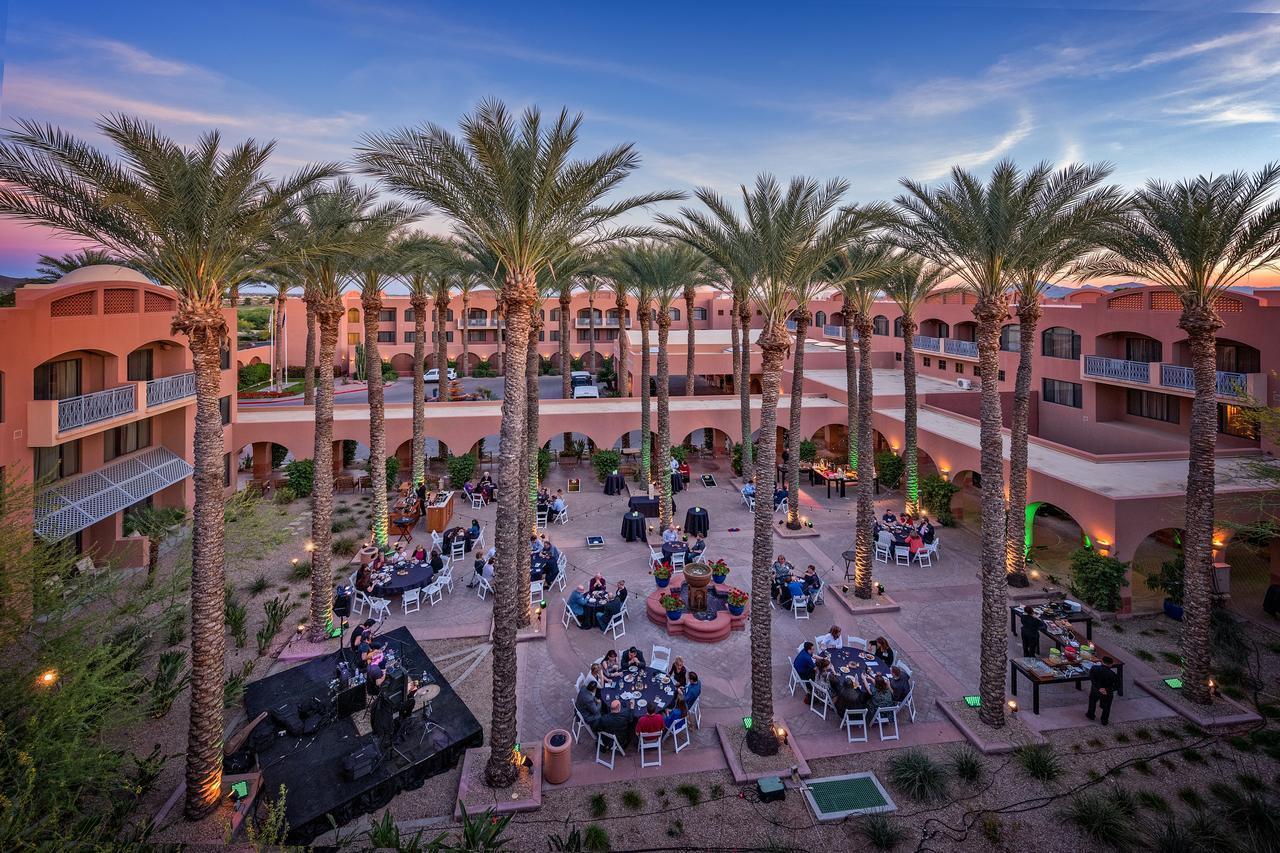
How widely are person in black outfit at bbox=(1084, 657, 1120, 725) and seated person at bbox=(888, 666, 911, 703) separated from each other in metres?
3.17

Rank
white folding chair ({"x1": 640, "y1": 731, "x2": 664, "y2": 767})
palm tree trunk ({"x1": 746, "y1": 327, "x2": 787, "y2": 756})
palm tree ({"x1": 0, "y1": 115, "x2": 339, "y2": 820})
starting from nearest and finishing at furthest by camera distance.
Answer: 1. palm tree ({"x1": 0, "y1": 115, "x2": 339, "y2": 820})
2. white folding chair ({"x1": 640, "y1": 731, "x2": 664, "y2": 767})
3. palm tree trunk ({"x1": 746, "y1": 327, "x2": 787, "y2": 756})

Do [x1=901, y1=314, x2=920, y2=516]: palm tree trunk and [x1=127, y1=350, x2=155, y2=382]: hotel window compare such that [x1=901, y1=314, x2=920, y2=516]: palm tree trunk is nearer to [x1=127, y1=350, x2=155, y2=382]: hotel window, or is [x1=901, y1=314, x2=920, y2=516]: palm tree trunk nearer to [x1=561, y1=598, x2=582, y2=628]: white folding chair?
[x1=561, y1=598, x2=582, y2=628]: white folding chair

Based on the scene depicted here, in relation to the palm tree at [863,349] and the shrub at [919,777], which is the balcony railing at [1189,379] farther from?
the shrub at [919,777]

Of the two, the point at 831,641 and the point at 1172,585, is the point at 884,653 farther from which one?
the point at 1172,585

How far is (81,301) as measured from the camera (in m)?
16.1

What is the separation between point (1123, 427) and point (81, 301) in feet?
109

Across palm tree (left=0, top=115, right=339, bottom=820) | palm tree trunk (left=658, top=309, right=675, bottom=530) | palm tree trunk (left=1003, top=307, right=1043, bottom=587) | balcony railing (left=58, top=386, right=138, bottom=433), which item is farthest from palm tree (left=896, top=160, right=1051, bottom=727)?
balcony railing (left=58, top=386, right=138, bottom=433)

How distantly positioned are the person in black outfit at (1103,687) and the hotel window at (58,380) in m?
22.8

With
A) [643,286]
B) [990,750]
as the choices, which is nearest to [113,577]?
[990,750]

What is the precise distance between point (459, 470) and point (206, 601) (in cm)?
1732

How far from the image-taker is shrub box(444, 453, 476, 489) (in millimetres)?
25812

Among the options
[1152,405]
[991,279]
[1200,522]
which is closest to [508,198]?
[991,279]

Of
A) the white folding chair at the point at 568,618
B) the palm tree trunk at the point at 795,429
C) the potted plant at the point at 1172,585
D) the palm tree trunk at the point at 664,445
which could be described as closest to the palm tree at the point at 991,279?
the palm tree trunk at the point at 795,429

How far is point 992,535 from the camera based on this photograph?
1095cm
